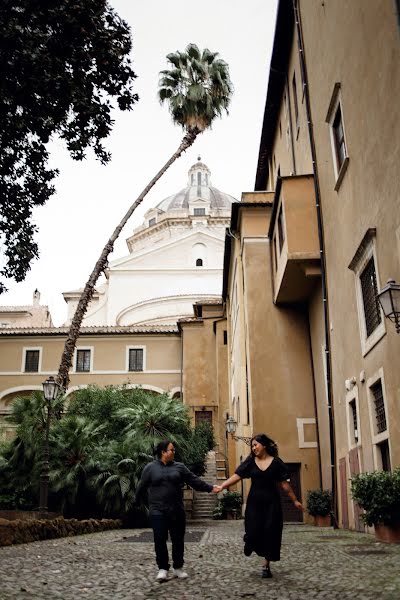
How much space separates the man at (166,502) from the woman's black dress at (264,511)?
521 millimetres

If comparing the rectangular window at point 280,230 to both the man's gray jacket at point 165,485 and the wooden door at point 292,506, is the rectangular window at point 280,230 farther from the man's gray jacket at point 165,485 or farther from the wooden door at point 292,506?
the man's gray jacket at point 165,485

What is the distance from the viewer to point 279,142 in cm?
2323

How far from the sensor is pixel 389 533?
920 centimetres

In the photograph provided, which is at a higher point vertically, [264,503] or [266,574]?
[264,503]

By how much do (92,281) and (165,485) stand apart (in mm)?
19165

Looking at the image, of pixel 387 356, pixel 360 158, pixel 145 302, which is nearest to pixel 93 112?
pixel 360 158

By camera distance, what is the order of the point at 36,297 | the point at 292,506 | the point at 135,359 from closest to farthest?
the point at 292,506, the point at 135,359, the point at 36,297

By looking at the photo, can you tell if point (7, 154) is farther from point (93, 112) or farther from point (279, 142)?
point (279, 142)

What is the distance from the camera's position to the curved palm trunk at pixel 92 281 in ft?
75.0

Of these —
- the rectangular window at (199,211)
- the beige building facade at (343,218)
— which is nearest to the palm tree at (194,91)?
the beige building facade at (343,218)

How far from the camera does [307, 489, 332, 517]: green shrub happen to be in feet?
53.4

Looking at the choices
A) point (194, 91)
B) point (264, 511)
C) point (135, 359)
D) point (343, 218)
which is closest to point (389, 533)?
point (264, 511)

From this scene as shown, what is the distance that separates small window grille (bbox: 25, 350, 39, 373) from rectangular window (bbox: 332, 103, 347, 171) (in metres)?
28.5

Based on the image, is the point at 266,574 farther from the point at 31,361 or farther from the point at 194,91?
the point at 31,361
